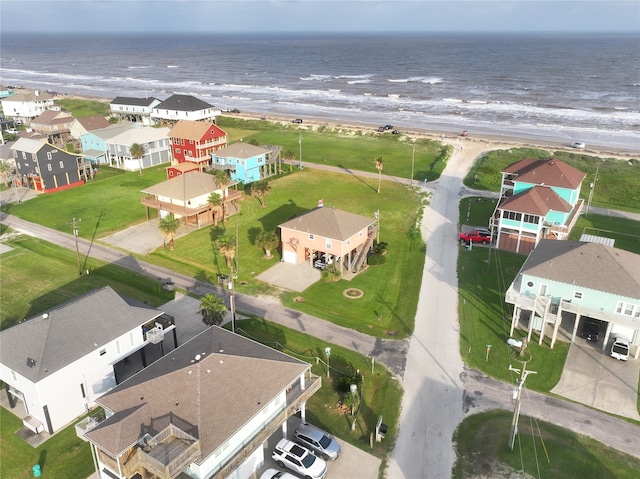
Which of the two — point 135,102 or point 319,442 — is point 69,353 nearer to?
point 319,442

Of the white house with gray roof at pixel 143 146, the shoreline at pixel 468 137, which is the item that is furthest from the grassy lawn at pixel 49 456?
the shoreline at pixel 468 137

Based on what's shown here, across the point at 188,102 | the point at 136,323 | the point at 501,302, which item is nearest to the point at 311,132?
the point at 188,102

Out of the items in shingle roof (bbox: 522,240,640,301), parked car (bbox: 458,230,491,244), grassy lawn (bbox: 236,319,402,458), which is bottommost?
grassy lawn (bbox: 236,319,402,458)

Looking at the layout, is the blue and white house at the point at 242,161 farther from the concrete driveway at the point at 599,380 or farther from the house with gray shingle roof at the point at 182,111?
the concrete driveway at the point at 599,380

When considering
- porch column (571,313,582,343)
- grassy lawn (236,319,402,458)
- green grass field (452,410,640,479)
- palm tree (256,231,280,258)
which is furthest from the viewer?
palm tree (256,231,280,258)

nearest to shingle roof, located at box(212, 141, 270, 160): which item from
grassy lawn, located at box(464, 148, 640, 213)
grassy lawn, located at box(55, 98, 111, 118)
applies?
grassy lawn, located at box(464, 148, 640, 213)

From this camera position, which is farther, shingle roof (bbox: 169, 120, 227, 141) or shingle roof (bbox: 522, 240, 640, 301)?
shingle roof (bbox: 169, 120, 227, 141)

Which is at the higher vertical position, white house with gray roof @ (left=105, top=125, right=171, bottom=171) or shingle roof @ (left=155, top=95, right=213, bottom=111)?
shingle roof @ (left=155, top=95, right=213, bottom=111)

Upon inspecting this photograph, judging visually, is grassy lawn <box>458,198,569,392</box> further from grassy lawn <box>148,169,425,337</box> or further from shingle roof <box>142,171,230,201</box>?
shingle roof <box>142,171,230,201</box>
